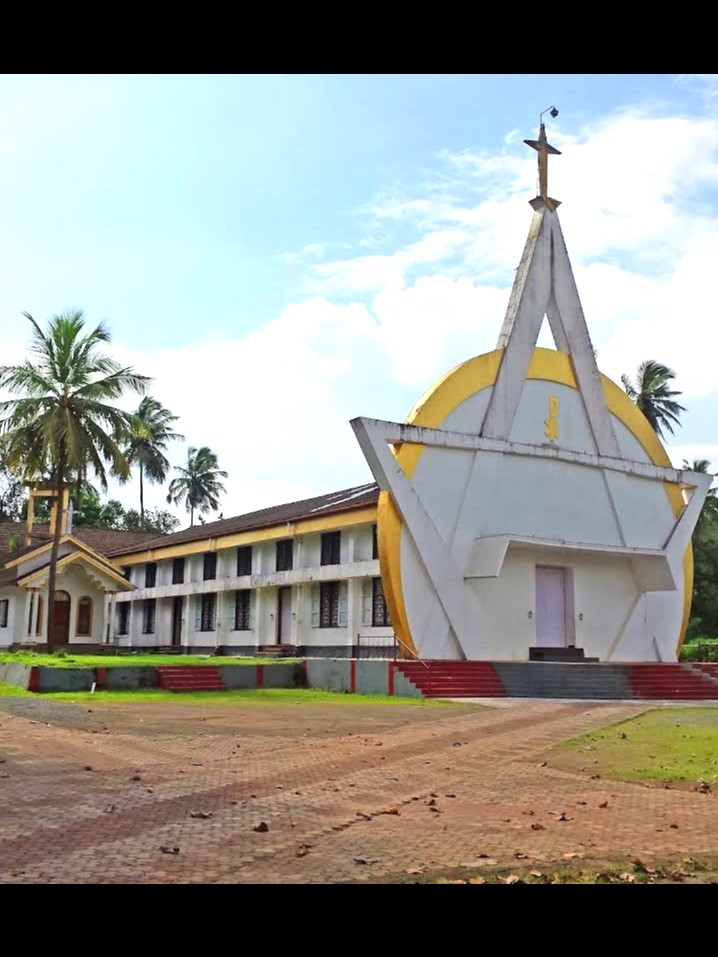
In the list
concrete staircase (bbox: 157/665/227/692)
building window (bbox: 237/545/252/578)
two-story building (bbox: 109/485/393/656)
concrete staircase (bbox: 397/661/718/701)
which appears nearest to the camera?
concrete staircase (bbox: 397/661/718/701)

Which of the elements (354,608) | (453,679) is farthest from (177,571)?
(453,679)

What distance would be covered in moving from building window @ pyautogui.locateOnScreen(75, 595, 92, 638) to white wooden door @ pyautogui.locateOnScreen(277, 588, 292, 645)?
910 centimetres

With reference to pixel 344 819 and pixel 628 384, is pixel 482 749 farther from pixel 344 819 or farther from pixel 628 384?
pixel 628 384

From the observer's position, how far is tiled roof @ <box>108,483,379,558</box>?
28898 mm

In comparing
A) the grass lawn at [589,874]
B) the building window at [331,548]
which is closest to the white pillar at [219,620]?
the building window at [331,548]

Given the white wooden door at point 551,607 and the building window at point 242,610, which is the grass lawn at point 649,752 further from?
the building window at point 242,610

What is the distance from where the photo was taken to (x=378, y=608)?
2820 cm

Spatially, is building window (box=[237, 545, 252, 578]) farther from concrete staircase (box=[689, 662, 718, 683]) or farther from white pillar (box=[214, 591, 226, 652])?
concrete staircase (box=[689, 662, 718, 683])

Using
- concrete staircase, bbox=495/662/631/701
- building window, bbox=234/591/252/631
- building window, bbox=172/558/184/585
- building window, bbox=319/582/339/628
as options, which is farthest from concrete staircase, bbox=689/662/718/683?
building window, bbox=172/558/184/585

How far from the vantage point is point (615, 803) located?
814 centimetres

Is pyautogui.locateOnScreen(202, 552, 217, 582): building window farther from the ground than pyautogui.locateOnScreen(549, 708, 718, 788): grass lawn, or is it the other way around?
pyautogui.locateOnScreen(202, 552, 217, 582): building window

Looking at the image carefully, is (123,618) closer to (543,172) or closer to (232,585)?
(232,585)
